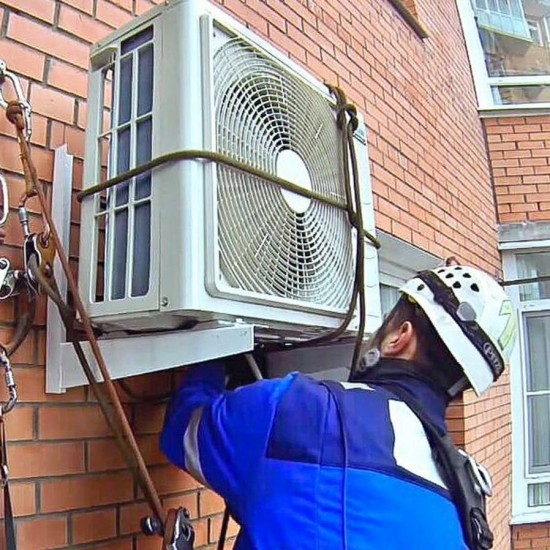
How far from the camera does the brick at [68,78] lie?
1560 millimetres

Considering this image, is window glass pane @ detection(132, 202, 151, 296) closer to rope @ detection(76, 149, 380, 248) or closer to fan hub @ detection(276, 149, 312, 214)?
rope @ detection(76, 149, 380, 248)

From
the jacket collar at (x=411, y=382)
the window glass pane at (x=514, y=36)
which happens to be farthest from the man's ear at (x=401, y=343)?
the window glass pane at (x=514, y=36)

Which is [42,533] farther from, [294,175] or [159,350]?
[294,175]

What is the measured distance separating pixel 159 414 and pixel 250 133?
0.69 meters

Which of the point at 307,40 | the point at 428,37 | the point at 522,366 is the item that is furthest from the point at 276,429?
the point at 522,366

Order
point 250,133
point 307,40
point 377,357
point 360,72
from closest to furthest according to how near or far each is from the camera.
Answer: point 250,133 < point 377,357 < point 307,40 < point 360,72

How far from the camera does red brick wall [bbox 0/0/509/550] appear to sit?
4.70 feet

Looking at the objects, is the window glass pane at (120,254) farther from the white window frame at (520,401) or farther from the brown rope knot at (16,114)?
the white window frame at (520,401)

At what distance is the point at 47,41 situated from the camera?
5.10 ft

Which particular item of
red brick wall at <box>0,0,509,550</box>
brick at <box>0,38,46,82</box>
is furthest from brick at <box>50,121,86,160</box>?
brick at <box>0,38,46,82</box>

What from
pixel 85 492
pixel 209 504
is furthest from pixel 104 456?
pixel 209 504

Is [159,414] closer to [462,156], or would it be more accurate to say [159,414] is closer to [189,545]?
[189,545]

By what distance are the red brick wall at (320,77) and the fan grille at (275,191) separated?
392 millimetres

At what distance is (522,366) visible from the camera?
5402 mm
